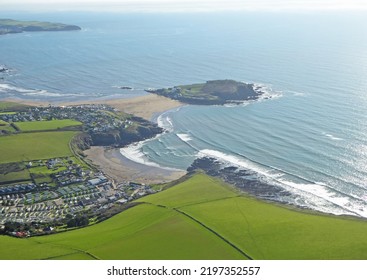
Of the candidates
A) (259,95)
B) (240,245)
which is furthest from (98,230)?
(259,95)

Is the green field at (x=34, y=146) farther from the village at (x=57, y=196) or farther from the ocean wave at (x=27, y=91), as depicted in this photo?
the ocean wave at (x=27, y=91)

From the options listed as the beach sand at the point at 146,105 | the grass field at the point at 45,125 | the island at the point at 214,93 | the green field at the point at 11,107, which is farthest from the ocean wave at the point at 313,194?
the green field at the point at 11,107

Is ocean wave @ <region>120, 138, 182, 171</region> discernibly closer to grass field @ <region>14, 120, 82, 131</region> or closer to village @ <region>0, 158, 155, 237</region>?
village @ <region>0, 158, 155, 237</region>

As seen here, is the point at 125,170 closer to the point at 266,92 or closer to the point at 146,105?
the point at 146,105

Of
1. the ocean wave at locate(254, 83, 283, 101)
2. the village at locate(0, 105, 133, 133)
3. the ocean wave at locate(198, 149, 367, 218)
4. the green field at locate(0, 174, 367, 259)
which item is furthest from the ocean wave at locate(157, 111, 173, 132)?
the green field at locate(0, 174, 367, 259)

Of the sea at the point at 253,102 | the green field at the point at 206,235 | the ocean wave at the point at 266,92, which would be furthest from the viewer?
the ocean wave at the point at 266,92

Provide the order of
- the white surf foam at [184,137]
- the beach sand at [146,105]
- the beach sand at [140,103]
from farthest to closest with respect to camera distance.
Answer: the beach sand at [140,103] → the beach sand at [146,105] → the white surf foam at [184,137]
